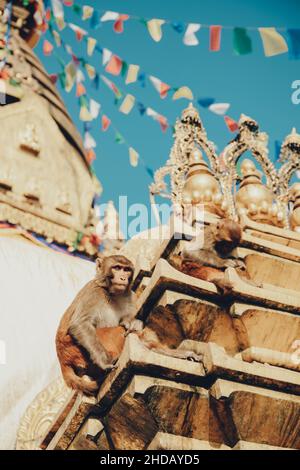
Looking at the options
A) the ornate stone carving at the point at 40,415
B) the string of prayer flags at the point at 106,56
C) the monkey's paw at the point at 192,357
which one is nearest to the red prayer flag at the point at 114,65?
the string of prayer flags at the point at 106,56

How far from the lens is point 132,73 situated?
7.95 metres

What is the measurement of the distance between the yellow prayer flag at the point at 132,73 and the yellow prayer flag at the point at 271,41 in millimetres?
2209

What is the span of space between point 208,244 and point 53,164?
8.09m

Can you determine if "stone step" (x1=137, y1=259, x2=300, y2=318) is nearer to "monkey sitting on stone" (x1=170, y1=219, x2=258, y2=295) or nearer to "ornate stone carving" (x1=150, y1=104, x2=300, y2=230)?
"monkey sitting on stone" (x1=170, y1=219, x2=258, y2=295)

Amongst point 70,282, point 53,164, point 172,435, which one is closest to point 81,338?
point 172,435

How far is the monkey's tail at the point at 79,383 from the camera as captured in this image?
365 centimetres

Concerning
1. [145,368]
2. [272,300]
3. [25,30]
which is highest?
[25,30]

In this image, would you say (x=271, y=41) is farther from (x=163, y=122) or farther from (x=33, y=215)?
(x=33, y=215)

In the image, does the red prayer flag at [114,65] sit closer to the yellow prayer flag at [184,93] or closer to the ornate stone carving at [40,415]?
the yellow prayer flag at [184,93]

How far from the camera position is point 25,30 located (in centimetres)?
1391

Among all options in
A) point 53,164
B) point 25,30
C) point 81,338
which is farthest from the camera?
point 25,30

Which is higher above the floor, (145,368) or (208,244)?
(208,244)

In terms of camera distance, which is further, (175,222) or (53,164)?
(53,164)
